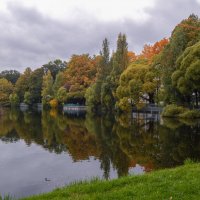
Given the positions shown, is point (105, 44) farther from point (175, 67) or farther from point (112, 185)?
point (112, 185)

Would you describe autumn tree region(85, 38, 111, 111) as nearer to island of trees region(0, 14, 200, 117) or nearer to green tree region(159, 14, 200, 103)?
island of trees region(0, 14, 200, 117)

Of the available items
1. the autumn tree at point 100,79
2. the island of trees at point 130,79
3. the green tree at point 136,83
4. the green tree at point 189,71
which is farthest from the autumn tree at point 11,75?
the green tree at point 189,71

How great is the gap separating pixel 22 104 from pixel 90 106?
47.4 meters

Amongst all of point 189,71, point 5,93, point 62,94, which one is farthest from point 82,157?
point 5,93

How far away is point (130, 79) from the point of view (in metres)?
51.0

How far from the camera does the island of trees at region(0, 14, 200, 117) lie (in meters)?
37.8

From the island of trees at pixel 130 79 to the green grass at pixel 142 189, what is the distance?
25656mm

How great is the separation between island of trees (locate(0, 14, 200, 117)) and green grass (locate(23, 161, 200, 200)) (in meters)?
25.7

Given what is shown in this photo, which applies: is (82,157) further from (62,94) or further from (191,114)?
(62,94)

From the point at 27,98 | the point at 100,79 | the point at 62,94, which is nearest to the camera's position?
the point at 100,79

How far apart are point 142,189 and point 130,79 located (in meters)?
43.5

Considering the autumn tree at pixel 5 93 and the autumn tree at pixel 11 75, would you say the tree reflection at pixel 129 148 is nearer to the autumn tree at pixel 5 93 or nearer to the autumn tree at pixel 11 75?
the autumn tree at pixel 5 93

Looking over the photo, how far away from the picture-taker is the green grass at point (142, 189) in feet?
24.6

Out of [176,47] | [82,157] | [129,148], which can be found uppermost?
[176,47]
